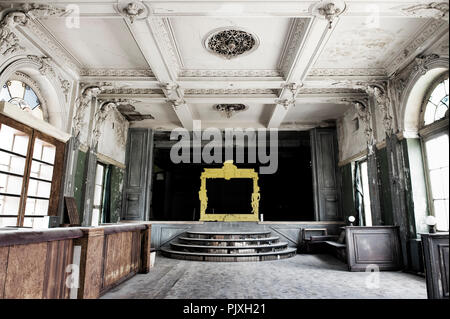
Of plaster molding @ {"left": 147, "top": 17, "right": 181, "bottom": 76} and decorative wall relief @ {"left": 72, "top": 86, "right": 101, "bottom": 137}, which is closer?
plaster molding @ {"left": 147, "top": 17, "right": 181, "bottom": 76}

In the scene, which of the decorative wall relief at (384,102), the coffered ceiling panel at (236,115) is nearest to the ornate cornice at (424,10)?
the decorative wall relief at (384,102)

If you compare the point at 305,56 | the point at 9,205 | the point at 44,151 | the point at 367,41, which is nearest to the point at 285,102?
the point at 305,56

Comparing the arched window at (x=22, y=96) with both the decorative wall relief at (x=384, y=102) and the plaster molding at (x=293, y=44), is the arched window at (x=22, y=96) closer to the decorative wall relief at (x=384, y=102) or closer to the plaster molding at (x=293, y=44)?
the plaster molding at (x=293, y=44)

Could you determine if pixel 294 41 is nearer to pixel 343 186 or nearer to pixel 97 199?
pixel 343 186

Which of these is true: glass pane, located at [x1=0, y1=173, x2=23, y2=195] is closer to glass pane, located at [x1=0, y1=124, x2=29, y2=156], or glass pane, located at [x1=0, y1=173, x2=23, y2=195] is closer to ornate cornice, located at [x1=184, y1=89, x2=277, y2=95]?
glass pane, located at [x1=0, y1=124, x2=29, y2=156]

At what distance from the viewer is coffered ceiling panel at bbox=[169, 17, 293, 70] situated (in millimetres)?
4094

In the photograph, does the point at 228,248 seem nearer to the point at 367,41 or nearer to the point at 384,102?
the point at 384,102

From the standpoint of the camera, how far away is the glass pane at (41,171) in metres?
4.45

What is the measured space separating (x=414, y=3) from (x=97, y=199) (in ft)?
23.7

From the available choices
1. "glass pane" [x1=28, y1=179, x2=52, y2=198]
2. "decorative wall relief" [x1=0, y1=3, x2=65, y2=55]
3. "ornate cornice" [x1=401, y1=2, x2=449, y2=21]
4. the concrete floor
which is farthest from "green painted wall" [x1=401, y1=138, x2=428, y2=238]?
"glass pane" [x1=28, y1=179, x2=52, y2=198]

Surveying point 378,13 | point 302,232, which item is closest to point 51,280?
point 378,13

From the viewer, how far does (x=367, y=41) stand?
4492 mm

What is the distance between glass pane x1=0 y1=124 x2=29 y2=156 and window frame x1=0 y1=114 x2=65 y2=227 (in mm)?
52

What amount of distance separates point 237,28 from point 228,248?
4259 millimetres
